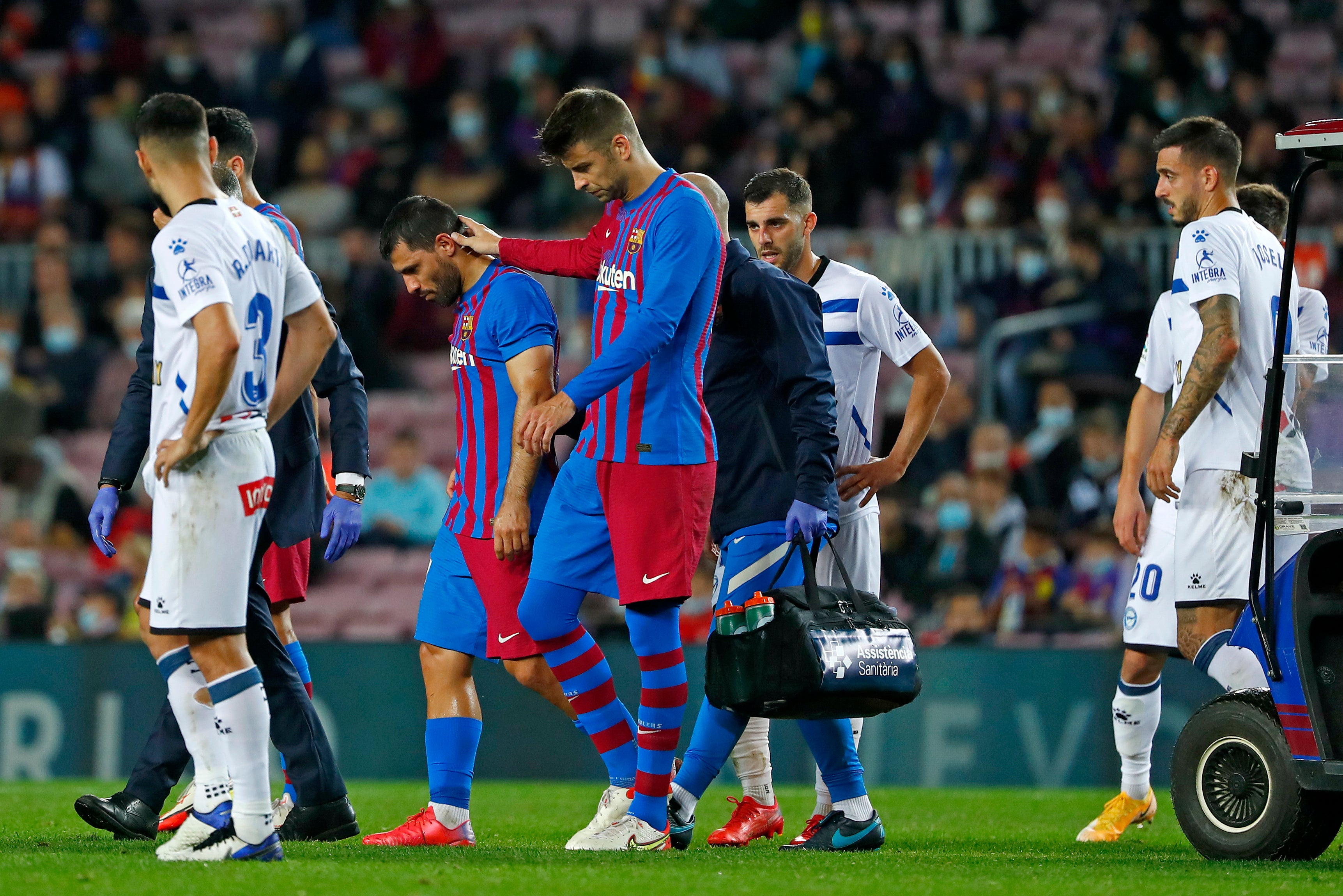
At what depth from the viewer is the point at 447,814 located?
20.0 feet

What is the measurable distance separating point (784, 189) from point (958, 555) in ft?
19.9

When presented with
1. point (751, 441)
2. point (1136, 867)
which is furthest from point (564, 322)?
point (1136, 867)

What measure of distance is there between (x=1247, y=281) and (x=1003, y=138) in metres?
9.27

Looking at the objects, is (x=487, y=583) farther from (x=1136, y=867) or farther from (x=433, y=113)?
(x=433, y=113)

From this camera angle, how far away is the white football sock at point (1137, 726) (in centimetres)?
729

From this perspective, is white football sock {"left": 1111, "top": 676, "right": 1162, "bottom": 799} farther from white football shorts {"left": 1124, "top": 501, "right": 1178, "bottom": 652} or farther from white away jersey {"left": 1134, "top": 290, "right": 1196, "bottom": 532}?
white away jersey {"left": 1134, "top": 290, "right": 1196, "bottom": 532}

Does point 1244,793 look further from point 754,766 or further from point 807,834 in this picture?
point 754,766

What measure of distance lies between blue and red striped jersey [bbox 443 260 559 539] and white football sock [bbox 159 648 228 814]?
1147 mm

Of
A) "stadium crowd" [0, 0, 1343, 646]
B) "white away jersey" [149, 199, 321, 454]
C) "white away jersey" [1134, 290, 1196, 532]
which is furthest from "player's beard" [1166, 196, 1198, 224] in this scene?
"stadium crowd" [0, 0, 1343, 646]

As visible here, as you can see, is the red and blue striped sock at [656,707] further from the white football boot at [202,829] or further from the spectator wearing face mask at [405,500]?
the spectator wearing face mask at [405,500]

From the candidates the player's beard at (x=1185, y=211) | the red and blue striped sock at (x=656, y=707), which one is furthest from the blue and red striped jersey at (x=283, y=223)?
the player's beard at (x=1185, y=211)

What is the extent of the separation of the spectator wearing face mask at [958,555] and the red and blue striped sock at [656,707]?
20.8 ft

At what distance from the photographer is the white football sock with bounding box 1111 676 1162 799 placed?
7.29 metres

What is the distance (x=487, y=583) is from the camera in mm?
6160
